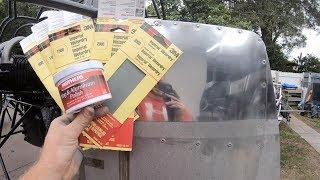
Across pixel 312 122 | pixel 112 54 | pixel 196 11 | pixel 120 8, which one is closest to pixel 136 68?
pixel 112 54

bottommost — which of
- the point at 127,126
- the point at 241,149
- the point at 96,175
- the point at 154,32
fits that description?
the point at 96,175

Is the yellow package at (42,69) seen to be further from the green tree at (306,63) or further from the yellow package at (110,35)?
the green tree at (306,63)

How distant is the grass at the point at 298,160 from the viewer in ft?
24.5

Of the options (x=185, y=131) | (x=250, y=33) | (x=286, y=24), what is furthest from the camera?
(x=286, y=24)

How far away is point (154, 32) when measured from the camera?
1.74 metres

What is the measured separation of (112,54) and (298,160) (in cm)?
746

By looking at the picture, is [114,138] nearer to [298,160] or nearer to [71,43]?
[71,43]

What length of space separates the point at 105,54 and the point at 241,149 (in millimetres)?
687

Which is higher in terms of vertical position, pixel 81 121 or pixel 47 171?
pixel 81 121

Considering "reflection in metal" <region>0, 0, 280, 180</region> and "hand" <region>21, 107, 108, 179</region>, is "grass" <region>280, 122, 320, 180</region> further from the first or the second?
"hand" <region>21, 107, 108, 179</region>

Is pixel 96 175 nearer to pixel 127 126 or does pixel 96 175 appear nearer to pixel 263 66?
pixel 127 126

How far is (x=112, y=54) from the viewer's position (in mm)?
1668

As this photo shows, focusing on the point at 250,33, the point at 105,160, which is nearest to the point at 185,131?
the point at 105,160

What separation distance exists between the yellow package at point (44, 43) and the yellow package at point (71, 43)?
2cm
